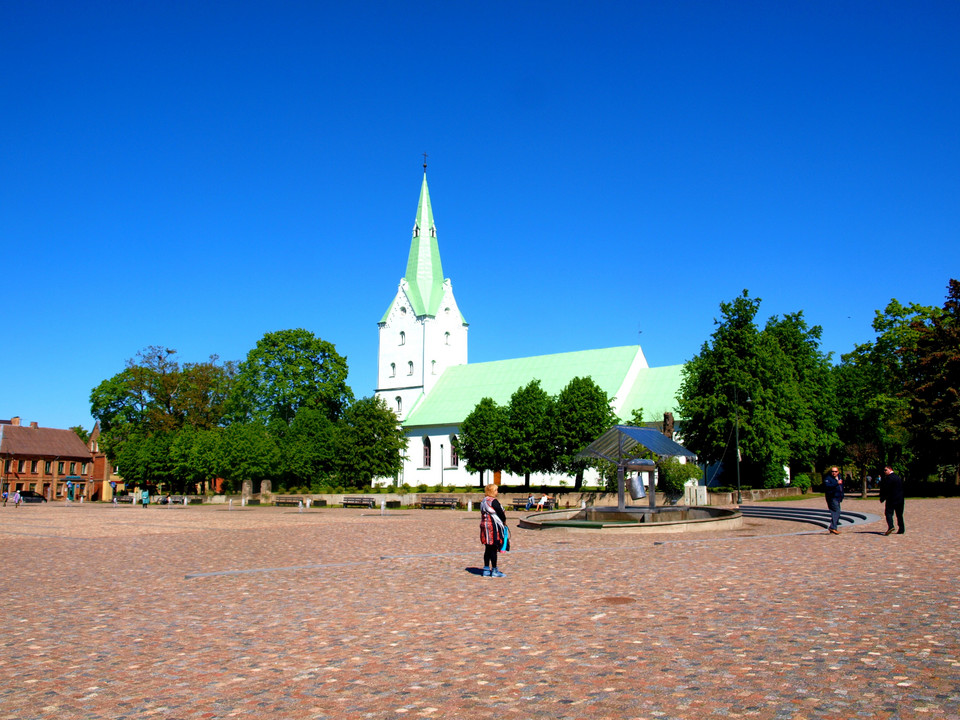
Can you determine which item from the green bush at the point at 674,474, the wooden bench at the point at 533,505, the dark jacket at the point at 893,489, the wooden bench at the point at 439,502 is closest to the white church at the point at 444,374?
the wooden bench at the point at 439,502

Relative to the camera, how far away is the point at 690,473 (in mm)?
42906

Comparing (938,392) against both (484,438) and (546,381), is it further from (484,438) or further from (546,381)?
(546,381)

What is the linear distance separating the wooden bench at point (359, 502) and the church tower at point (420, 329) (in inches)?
1081

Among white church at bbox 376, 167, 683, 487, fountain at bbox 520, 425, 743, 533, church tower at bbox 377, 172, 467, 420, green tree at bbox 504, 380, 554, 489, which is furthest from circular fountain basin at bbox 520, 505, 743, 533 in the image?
church tower at bbox 377, 172, 467, 420

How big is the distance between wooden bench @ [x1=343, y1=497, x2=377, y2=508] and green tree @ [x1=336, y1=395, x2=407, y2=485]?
1004 centimetres

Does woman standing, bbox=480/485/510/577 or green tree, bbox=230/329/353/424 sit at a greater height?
green tree, bbox=230/329/353/424

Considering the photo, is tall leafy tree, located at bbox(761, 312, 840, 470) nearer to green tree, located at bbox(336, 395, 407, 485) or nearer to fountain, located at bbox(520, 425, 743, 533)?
fountain, located at bbox(520, 425, 743, 533)

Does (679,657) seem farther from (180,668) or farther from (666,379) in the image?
(666,379)

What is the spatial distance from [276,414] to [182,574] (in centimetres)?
6066

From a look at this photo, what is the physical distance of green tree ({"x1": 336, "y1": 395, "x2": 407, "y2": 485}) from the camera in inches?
2429

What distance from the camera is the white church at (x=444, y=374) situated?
6712 cm

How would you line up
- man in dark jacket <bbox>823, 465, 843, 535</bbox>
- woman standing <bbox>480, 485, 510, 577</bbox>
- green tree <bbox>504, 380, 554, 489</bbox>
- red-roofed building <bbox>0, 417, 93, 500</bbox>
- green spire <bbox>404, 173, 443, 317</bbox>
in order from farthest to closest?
1. red-roofed building <bbox>0, 417, 93, 500</bbox>
2. green spire <bbox>404, 173, 443, 317</bbox>
3. green tree <bbox>504, 380, 554, 489</bbox>
4. man in dark jacket <bbox>823, 465, 843, 535</bbox>
5. woman standing <bbox>480, 485, 510, 577</bbox>

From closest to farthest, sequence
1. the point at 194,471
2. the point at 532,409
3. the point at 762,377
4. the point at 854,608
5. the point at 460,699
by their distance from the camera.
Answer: the point at 460,699 < the point at 854,608 < the point at 762,377 < the point at 532,409 < the point at 194,471

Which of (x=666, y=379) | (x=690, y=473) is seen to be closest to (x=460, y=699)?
(x=690, y=473)
